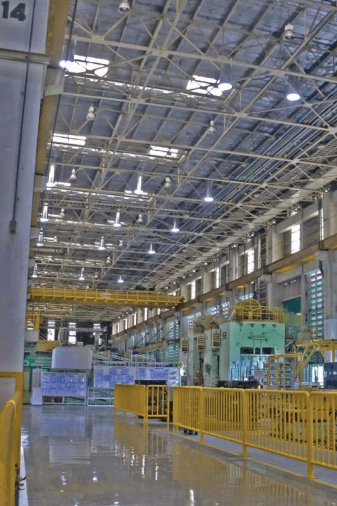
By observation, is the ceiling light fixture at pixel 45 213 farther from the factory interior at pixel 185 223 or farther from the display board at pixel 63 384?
the display board at pixel 63 384

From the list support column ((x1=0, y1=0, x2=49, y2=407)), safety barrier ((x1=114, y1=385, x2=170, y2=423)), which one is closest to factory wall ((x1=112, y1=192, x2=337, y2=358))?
safety barrier ((x1=114, y1=385, x2=170, y2=423))

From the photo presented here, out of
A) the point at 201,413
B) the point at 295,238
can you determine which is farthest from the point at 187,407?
the point at 295,238

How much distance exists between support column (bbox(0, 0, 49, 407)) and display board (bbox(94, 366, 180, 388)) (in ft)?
92.6

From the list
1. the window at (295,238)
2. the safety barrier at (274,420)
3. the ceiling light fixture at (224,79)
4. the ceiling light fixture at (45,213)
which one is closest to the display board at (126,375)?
the ceiling light fixture at (45,213)

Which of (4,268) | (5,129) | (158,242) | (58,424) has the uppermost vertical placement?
(158,242)

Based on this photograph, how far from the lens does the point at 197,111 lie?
80.4 feet

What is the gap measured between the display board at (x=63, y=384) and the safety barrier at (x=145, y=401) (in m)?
8.65

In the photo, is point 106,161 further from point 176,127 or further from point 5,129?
point 5,129

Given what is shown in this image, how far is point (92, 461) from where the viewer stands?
11016 millimetres

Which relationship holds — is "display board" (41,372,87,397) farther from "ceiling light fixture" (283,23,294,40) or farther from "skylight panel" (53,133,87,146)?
"ceiling light fixture" (283,23,294,40)

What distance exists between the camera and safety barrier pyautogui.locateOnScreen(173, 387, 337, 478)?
9219 millimetres

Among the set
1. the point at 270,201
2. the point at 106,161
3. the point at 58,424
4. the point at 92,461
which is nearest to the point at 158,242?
the point at 270,201

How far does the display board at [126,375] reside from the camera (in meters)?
34.0

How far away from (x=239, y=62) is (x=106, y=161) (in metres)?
11.1
